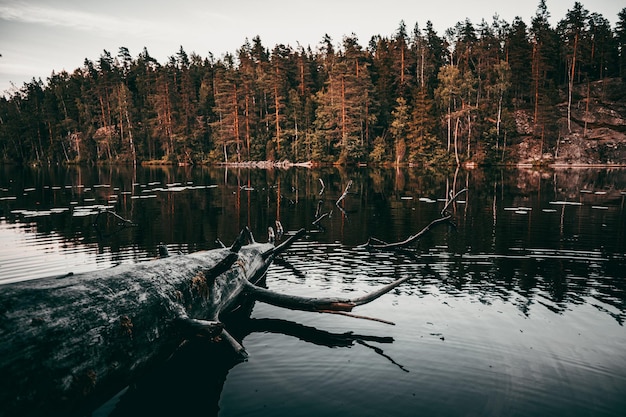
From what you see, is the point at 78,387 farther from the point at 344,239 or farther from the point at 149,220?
the point at 149,220

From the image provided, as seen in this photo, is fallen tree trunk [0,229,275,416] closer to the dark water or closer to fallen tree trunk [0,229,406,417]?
fallen tree trunk [0,229,406,417]

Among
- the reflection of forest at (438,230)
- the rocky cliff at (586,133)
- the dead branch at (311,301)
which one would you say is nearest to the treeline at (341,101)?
the rocky cliff at (586,133)

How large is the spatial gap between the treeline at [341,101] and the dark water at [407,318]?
2129 inches

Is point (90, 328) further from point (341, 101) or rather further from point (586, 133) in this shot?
point (586, 133)

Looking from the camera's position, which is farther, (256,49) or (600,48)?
(256,49)

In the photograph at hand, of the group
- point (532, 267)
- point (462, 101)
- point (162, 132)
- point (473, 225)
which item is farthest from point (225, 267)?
point (162, 132)

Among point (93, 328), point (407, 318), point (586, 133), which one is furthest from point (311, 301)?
point (586, 133)

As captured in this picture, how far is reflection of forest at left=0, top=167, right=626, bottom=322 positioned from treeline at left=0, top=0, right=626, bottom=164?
38728mm

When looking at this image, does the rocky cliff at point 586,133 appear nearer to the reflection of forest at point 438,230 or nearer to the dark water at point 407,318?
the reflection of forest at point 438,230

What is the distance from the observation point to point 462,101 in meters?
72.1

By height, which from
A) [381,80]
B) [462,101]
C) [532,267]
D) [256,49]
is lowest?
[532,267]

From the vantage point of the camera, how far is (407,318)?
8688mm

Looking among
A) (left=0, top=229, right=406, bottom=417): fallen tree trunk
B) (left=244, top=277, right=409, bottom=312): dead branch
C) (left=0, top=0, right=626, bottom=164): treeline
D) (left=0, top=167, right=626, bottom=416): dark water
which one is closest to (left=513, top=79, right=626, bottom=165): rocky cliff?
(left=0, top=0, right=626, bottom=164): treeline

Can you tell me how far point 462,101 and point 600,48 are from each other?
Result: 3798cm
